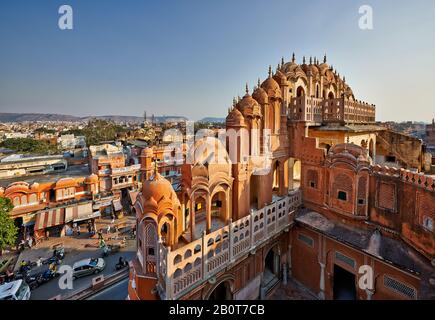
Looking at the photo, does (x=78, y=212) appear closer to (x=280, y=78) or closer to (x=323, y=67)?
(x=280, y=78)

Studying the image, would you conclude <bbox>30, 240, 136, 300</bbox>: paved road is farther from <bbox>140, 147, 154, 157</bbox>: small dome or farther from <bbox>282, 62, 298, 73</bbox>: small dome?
<bbox>282, 62, 298, 73</bbox>: small dome

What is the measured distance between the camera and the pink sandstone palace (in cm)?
1033

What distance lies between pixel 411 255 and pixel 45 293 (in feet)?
82.2

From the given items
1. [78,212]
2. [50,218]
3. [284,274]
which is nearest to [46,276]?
[50,218]

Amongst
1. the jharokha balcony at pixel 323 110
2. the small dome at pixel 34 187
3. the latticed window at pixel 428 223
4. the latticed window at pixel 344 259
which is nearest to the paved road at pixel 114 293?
the latticed window at pixel 344 259

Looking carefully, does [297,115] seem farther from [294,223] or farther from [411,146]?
[411,146]

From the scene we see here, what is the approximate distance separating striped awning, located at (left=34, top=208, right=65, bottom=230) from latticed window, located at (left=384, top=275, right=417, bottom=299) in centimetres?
3183

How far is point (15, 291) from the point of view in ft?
53.1

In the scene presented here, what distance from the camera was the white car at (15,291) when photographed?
51.7 feet

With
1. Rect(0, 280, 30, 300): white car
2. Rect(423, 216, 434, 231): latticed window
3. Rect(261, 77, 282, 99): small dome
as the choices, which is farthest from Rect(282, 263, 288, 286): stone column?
Rect(0, 280, 30, 300): white car

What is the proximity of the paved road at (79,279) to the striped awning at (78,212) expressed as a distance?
5470 mm

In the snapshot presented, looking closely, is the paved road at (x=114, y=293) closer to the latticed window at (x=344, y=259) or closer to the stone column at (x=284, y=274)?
the stone column at (x=284, y=274)
